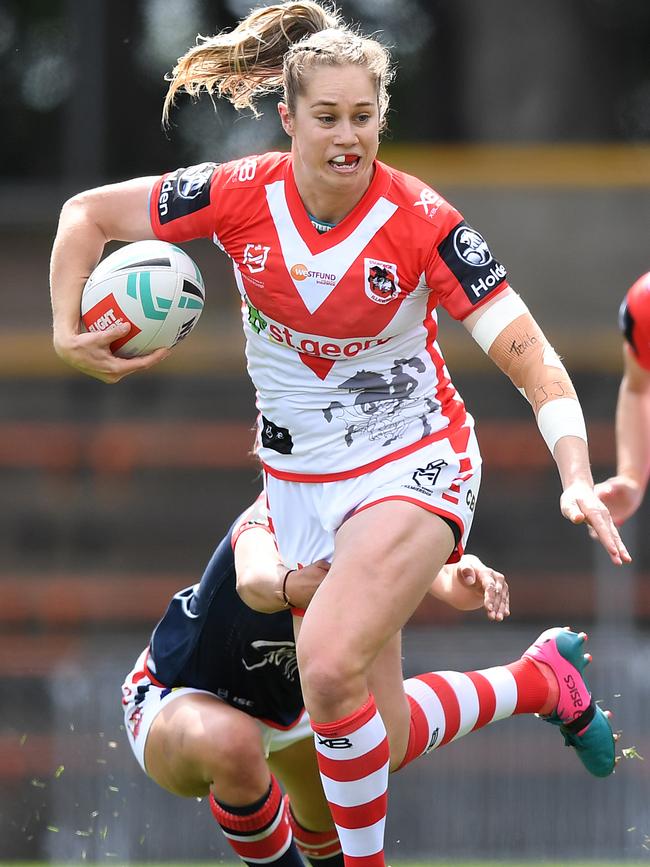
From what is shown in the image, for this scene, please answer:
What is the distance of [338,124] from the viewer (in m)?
3.98

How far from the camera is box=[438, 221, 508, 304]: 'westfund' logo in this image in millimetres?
3992

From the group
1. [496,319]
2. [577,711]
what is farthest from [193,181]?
[577,711]

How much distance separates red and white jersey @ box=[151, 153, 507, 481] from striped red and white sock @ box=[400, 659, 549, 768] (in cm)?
79

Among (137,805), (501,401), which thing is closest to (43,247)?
(501,401)

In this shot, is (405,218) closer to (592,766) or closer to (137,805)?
(592,766)

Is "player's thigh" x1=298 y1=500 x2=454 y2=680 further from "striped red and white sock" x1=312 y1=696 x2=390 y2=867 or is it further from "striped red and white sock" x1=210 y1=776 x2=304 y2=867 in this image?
"striped red and white sock" x1=210 y1=776 x2=304 y2=867

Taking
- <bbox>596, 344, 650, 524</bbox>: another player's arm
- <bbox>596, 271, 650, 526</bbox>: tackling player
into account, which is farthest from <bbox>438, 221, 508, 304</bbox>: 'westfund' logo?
<bbox>596, 271, 650, 526</bbox>: tackling player

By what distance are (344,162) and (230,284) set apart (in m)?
9.86

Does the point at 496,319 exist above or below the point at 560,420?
above

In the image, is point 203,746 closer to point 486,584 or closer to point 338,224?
point 486,584

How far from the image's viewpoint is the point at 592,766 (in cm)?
481

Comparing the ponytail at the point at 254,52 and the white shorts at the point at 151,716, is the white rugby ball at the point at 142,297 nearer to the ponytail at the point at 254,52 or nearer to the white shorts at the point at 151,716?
the ponytail at the point at 254,52

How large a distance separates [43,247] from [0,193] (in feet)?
4.90

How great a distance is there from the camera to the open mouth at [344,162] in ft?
13.1
